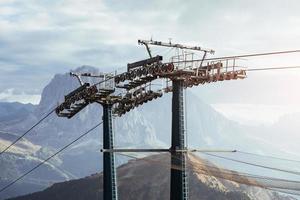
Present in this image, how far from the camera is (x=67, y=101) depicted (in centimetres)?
6256

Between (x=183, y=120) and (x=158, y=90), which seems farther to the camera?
(x=158, y=90)

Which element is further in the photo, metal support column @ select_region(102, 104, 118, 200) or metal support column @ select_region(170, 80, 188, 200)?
metal support column @ select_region(102, 104, 118, 200)

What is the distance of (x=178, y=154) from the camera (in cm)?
4072

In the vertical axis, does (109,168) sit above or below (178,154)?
below

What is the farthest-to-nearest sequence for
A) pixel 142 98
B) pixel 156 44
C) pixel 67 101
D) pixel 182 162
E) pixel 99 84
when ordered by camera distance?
pixel 67 101, pixel 99 84, pixel 142 98, pixel 156 44, pixel 182 162

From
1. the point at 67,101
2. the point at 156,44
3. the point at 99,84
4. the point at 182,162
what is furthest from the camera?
the point at 67,101

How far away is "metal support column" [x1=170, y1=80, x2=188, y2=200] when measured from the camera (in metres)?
40.1

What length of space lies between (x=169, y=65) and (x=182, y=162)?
24.8ft

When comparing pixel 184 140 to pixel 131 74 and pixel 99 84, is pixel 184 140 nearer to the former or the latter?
pixel 131 74

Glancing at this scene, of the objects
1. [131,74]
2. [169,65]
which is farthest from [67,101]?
[169,65]

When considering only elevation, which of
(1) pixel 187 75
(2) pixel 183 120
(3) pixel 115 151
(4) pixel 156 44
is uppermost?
(4) pixel 156 44

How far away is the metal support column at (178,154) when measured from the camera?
40.1m

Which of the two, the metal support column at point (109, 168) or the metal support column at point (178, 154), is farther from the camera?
the metal support column at point (109, 168)

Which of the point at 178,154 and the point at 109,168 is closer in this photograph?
the point at 178,154
